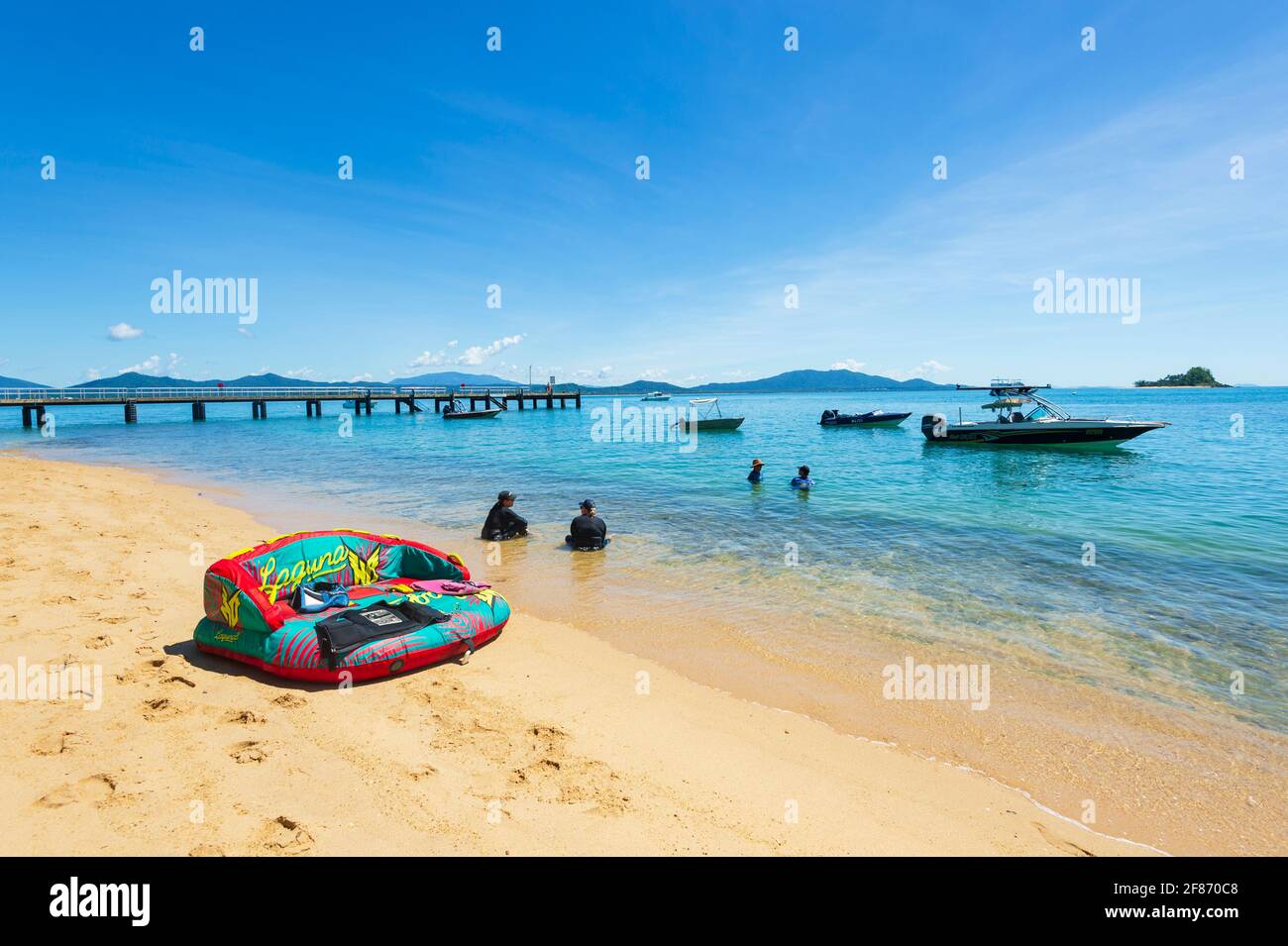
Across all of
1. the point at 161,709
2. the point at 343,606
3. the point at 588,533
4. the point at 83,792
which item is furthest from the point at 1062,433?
the point at 83,792

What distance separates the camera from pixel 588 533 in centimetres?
1384

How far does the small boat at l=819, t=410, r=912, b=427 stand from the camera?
59.3 metres

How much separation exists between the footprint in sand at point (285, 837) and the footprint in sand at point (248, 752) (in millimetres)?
1072

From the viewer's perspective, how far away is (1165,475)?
88.1ft

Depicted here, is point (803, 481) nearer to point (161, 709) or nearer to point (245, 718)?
point (245, 718)

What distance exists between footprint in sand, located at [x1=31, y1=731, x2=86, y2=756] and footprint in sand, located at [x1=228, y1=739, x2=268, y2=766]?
52.1 inches

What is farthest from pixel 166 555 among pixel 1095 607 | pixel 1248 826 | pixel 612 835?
pixel 1095 607

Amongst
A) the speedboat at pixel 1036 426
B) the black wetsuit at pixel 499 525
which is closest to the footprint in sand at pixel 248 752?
the black wetsuit at pixel 499 525

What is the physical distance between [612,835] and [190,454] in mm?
45256

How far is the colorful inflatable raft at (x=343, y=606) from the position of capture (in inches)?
264

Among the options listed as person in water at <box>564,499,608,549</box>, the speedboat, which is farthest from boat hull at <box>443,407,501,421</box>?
person in water at <box>564,499,608,549</box>

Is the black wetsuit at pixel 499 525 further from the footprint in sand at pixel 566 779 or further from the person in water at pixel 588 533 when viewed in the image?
the footprint in sand at pixel 566 779

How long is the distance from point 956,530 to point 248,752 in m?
16.9

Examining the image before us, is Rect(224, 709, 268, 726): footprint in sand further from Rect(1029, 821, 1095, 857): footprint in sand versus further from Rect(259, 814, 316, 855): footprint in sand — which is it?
Rect(1029, 821, 1095, 857): footprint in sand
